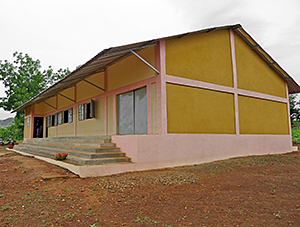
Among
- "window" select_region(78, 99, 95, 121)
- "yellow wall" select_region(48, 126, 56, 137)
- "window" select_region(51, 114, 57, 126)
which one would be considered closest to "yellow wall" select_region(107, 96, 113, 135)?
"window" select_region(78, 99, 95, 121)

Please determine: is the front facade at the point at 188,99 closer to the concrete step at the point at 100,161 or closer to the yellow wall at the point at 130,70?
the yellow wall at the point at 130,70

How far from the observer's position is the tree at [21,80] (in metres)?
24.8

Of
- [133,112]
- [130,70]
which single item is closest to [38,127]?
[133,112]

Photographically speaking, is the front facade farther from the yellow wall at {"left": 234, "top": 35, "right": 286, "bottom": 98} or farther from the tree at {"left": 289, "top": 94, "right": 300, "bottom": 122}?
the tree at {"left": 289, "top": 94, "right": 300, "bottom": 122}

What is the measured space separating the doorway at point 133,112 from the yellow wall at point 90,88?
6.47 ft

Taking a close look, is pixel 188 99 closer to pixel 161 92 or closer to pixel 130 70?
pixel 161 92

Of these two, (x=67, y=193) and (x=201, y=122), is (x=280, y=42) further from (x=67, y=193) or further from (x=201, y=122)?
(x=67, y=193)

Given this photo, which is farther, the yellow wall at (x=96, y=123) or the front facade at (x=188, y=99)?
the yellow wall at (x=96, y=123)

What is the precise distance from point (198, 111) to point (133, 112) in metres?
2.52

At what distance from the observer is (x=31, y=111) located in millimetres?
19438

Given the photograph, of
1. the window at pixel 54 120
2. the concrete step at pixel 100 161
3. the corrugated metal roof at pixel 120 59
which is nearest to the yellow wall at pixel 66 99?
the window at pixel 54 120

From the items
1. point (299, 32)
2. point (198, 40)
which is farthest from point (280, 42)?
point (198, 40)

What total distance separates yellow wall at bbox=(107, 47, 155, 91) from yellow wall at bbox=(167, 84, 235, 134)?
1.17m

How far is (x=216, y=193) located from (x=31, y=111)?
18703 mm
